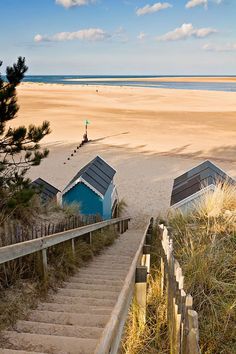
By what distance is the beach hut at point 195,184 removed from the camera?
37.3 ft

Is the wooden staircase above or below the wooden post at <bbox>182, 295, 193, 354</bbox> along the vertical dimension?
below

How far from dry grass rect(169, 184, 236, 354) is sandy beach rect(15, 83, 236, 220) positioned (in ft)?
35.2

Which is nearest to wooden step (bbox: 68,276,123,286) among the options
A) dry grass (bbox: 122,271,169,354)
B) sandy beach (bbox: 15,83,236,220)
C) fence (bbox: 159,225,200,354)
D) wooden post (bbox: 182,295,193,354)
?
dry grass (bbox: 122,271,169,354)

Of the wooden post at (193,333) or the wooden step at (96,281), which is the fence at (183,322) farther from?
the wooden step at (96,281)

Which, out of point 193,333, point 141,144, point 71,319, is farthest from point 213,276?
point 141,144

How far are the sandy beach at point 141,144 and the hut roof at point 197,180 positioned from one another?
4.16 meters

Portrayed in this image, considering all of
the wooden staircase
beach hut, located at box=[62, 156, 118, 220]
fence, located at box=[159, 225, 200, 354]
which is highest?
fence, located at box=[159, 225, 200, 354]

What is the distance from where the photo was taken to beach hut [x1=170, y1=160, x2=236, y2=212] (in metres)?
11.4

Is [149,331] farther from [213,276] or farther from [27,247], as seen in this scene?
[27,247]

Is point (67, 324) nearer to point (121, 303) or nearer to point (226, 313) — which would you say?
point (121, 303)

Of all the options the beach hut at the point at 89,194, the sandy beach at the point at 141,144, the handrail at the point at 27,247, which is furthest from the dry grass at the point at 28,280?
the sandy beach at the point at 141,144

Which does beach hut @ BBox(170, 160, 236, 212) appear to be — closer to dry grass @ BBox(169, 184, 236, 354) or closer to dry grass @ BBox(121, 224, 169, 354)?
dry grass @ BBox(169, 184, 236, 354)

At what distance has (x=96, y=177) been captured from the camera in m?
14.8

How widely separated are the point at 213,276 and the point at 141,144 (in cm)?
2604
